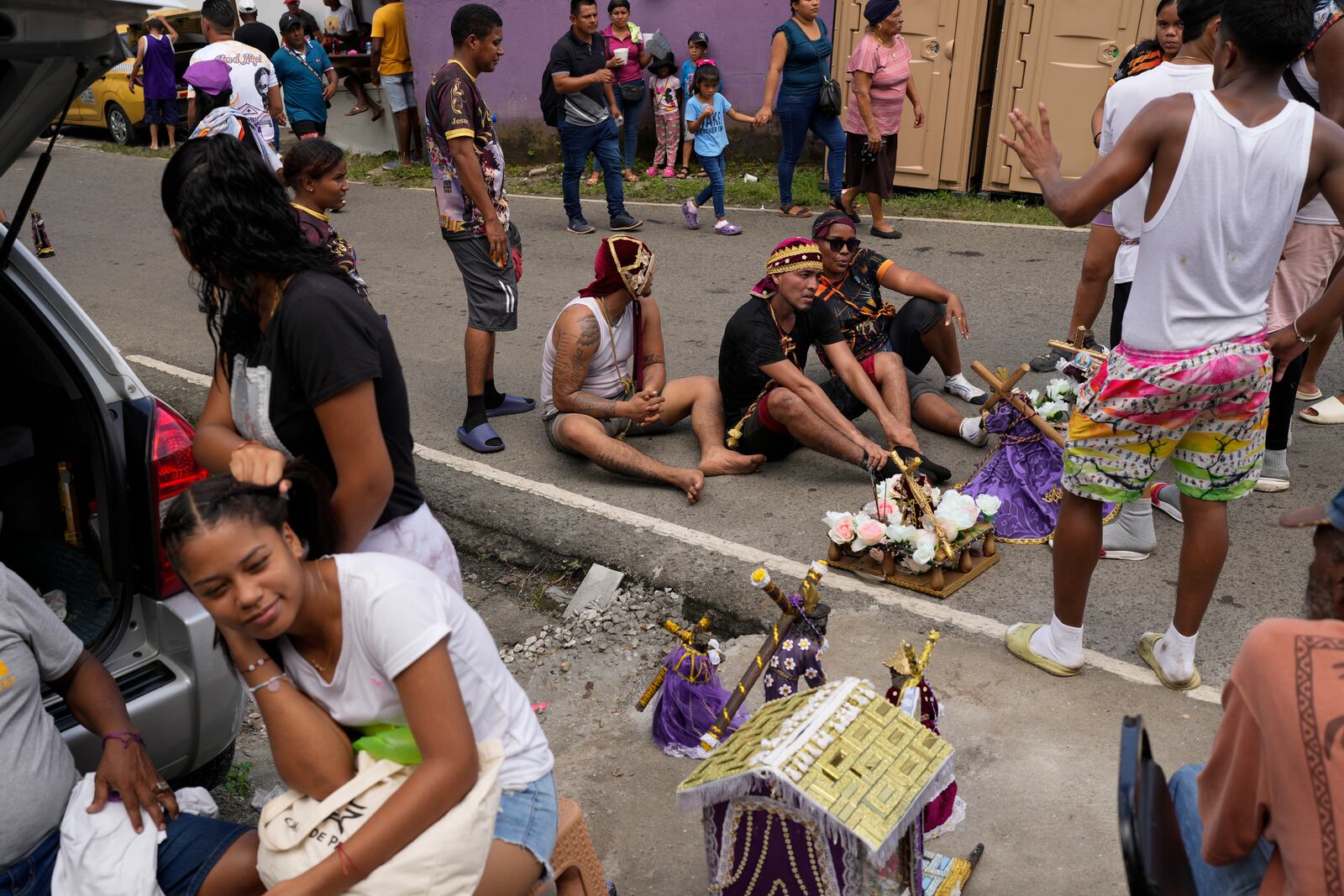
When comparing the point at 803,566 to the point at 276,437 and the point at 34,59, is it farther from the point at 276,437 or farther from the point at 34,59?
the point at 34,59

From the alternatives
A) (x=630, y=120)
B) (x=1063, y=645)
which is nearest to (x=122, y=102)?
(x=630, y=120)

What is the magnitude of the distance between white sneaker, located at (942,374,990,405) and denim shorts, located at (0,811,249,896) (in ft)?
13.8

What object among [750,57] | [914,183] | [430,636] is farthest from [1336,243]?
[750,57]

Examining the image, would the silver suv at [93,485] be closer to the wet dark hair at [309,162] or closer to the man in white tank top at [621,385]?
the wet dark hair at [309,162]

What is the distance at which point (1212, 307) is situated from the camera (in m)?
3.04

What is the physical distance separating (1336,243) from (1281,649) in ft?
12.0

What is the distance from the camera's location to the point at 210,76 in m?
7.46

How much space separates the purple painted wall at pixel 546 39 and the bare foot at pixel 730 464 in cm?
701

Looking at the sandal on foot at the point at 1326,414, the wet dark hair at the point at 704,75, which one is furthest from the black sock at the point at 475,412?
the wet dark hair at the point at 704,75

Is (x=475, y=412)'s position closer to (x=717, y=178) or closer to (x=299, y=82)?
(x=717, y=178)

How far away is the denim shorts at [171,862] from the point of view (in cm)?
230

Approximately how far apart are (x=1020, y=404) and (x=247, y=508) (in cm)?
322

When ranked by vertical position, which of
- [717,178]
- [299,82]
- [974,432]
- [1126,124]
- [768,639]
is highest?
[1126,124]

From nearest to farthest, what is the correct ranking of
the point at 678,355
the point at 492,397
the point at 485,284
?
the point at 485,284
the point at 492,397
the point at 678,355
